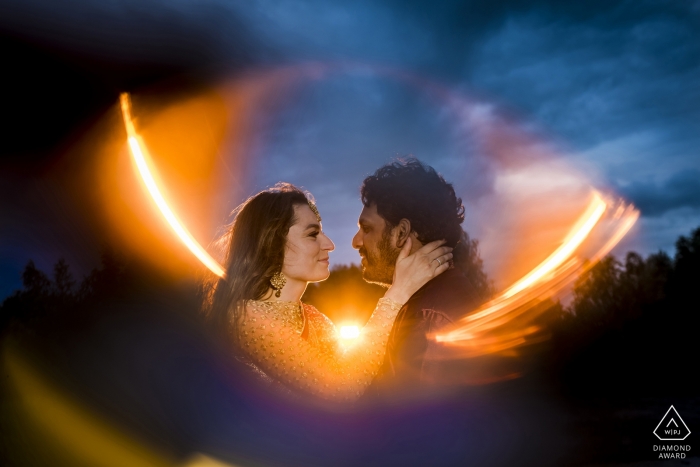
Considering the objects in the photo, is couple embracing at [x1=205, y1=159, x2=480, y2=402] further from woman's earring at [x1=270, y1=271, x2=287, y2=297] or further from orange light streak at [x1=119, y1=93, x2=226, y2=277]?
orange light streak at [x1=119, y1=93, x2=226, y2=277]

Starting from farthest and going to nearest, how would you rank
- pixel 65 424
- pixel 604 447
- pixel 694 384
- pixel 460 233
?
pixel 694 384 → pixel 604 447 → pixel 65 424 → pixel 460 233

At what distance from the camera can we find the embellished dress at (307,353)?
15.0 feet

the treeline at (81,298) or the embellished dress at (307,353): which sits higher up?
the treeline at (81,298)

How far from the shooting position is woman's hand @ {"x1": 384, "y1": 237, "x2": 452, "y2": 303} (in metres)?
4.74

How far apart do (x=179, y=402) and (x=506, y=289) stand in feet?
16.2

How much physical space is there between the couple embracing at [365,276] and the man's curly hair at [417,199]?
0.01 m

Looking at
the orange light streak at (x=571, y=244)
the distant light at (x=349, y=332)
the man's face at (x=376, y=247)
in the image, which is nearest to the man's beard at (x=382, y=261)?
the man's face at (x=376, y=247)

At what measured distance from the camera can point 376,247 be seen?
5.43 metres

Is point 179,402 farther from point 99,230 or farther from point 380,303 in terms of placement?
point 99,230

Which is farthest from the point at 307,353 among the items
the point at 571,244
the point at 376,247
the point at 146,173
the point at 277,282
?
the point at 571,244

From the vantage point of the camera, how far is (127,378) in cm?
822

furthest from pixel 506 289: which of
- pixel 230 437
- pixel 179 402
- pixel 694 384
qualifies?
pixel 694 384

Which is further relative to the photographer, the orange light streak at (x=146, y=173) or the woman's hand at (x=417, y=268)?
the orange light streak at (x=146, y=173)

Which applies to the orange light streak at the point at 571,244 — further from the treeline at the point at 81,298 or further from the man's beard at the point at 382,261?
the treeline at the point at 81,298
